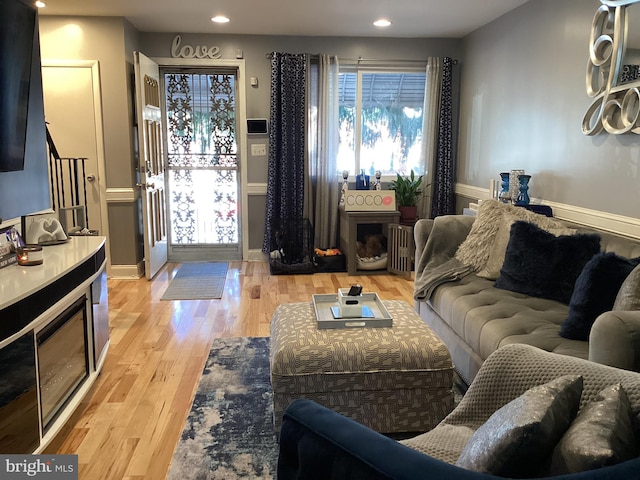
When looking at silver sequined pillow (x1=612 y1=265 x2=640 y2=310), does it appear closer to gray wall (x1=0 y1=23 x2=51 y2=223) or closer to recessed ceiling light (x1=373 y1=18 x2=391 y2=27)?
gray wall (x1=0 y1=23 x2=51 y2=223)

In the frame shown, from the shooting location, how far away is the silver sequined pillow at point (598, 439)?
900mm

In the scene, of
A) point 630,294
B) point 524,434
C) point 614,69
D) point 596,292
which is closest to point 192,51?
point 614,69

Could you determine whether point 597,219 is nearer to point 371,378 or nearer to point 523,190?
point 523,190

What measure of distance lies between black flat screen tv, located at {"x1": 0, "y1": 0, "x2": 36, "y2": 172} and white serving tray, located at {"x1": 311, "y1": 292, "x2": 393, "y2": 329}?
5.73 ft

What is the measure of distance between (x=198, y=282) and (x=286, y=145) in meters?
1.66

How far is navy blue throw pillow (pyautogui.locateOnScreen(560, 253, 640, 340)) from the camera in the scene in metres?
2.09

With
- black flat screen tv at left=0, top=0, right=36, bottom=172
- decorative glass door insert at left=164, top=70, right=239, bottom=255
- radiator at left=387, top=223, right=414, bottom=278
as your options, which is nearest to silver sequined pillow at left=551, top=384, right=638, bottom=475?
black flat screen tv at left=0, top=0, right=36, bottom=172

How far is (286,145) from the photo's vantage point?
5410 mm

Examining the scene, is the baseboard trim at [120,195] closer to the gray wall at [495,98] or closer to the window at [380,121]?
the gray wall at [495,98]

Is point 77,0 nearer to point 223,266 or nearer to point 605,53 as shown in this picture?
point 223,266

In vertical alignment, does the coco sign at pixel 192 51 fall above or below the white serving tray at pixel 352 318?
above

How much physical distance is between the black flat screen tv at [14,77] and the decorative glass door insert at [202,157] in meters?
2.61

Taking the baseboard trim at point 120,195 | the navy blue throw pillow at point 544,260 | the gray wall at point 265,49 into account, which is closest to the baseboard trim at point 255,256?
the gray wall at point 265,49

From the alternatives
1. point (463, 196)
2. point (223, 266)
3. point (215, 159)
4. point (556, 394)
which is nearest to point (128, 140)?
point (215, 159)
